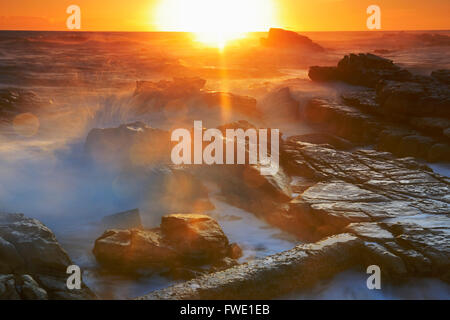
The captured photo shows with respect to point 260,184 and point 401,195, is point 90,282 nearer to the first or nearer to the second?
point 260,184

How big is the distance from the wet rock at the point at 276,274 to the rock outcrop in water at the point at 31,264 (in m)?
0.96

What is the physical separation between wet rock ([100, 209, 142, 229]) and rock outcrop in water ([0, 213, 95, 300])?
5.10 feet

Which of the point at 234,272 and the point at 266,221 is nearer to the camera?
the point at 234,272

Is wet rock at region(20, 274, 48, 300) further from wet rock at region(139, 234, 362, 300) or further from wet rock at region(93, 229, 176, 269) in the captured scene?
wet rock at region(93, 229, 176, 269)

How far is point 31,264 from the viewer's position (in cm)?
441

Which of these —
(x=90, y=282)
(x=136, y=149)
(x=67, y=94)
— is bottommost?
(x=90, y=282)

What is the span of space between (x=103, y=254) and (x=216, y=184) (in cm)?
322

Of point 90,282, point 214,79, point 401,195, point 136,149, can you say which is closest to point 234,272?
point 90,282

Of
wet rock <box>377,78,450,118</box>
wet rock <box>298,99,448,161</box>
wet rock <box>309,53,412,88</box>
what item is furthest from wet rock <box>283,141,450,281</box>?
wet rock <box>309,53,412,88</box>

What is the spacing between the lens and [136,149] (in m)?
8.36

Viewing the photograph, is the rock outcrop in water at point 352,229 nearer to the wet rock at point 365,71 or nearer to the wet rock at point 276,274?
the wet rock at point 276,274

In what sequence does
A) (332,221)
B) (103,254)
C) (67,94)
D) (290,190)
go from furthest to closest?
(67,94), (290,190), (332,221), (103,254)

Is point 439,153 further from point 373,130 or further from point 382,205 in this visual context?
point 382,205

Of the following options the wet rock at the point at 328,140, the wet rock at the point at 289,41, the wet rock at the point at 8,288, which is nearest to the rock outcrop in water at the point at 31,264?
the wet rock at the point at 8,288
